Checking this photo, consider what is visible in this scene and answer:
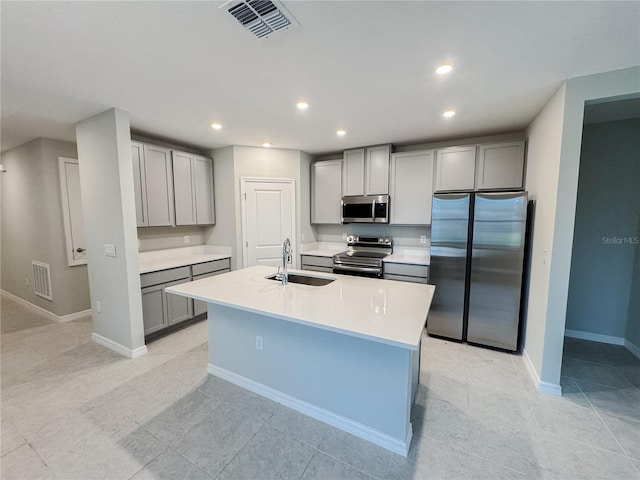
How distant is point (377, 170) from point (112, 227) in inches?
136

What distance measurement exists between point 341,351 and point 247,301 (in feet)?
2.49

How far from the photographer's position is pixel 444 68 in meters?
1.86

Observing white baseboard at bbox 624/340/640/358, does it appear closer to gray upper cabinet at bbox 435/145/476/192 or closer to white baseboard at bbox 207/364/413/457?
gray upper cabinet at bbox 435/145/476/192

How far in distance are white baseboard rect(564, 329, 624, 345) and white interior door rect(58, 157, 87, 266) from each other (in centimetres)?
681

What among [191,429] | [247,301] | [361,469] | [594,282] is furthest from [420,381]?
[594,282]

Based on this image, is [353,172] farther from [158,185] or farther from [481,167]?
[158,185]

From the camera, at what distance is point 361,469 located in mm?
1545

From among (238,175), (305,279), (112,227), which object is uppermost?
(238,175)

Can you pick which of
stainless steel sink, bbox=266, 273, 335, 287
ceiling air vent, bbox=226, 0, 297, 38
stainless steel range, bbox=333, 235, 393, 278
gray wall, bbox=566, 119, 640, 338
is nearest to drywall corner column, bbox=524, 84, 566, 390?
gray wall, bbox=566, 119, 640, 338

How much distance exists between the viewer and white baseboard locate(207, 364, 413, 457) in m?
1.69

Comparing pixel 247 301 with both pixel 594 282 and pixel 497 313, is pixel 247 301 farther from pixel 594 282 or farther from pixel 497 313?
pixel 594 282

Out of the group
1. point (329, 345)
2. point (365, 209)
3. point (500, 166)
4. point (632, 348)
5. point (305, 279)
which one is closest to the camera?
point (329, 345)

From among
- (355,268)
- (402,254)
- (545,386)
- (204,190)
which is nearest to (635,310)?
(545,386)

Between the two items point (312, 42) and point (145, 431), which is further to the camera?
point (145, 431)
